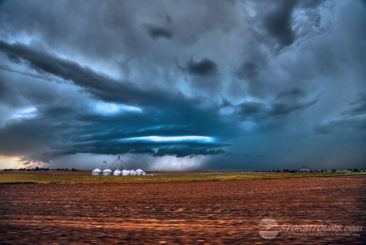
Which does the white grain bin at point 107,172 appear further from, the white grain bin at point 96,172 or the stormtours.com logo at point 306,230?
the stormtours.com logo at point 306,230

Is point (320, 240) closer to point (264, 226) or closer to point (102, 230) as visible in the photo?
point (264, 226)

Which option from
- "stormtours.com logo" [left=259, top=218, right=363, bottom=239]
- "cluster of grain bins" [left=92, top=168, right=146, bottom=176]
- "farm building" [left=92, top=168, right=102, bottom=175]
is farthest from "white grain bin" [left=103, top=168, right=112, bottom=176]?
"stormtours.com logo" [left=259, top=218, right=363, bottom=239]

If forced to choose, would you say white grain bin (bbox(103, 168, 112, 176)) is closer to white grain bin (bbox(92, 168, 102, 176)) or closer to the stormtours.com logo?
white grain bin (bbox(92, 168, 102, 176))

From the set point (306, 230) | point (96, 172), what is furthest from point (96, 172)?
point (306, 230)

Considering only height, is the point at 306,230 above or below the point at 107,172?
above

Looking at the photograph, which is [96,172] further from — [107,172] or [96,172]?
[107,172]

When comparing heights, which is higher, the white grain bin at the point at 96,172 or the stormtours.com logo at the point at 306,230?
the stormtours.com logo at the point at 306,230

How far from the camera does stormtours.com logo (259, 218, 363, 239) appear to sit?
6973mm

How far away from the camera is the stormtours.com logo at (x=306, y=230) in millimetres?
6973

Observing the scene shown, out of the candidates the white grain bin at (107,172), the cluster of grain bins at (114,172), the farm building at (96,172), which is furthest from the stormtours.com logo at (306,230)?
the farm building at (96,172)

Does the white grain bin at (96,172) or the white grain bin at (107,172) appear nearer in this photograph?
the white grain bin at (96,172)

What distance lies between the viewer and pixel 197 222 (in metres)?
9.43

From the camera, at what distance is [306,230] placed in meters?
7.59

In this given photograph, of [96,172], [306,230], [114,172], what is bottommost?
[114,172]
